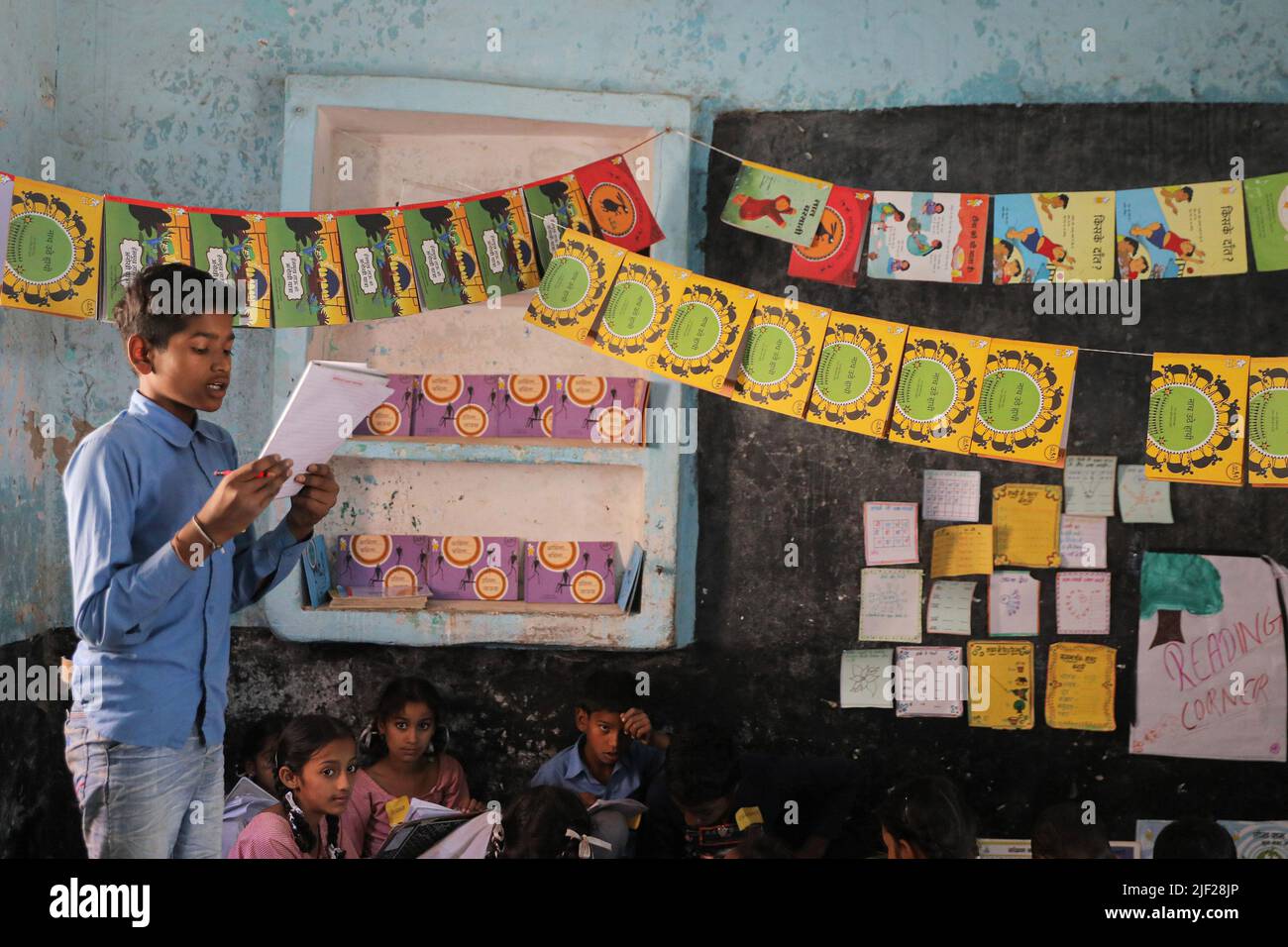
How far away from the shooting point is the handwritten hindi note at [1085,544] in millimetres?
3719

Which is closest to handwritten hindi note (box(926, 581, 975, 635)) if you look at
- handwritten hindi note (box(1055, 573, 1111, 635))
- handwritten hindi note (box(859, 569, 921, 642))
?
handwritten hindi note (box(859, 569, 921, 642))

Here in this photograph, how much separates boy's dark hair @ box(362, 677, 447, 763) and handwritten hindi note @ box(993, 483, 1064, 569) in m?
1.87

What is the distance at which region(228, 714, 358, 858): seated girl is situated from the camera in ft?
9.99

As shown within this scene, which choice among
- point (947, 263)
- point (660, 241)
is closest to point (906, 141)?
point (947, 263)

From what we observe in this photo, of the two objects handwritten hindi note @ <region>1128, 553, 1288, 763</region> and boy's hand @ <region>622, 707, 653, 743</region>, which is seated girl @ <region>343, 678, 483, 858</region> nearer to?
boy's hand @ <region>622, 707, 653, 743</region>

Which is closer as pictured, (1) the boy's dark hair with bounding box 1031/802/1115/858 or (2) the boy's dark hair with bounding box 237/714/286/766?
(1) the boy's dark hair with bounding box 1031/802/1115/858

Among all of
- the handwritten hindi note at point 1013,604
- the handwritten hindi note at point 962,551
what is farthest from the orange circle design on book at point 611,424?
the handwritten hindi note at point 1013,604

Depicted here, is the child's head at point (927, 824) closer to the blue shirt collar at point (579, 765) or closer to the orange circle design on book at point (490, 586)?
the blue shirt collar at point (579, 765)

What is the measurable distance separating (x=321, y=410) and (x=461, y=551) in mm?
1529

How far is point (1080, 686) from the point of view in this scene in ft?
12.2

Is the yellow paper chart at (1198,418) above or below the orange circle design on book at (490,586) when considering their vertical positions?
above

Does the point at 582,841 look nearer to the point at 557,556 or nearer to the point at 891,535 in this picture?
the point at 557,556

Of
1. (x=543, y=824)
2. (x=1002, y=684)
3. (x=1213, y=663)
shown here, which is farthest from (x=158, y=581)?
(x=1213, y=663)

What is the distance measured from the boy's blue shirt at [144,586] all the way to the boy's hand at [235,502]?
90 millimetres
